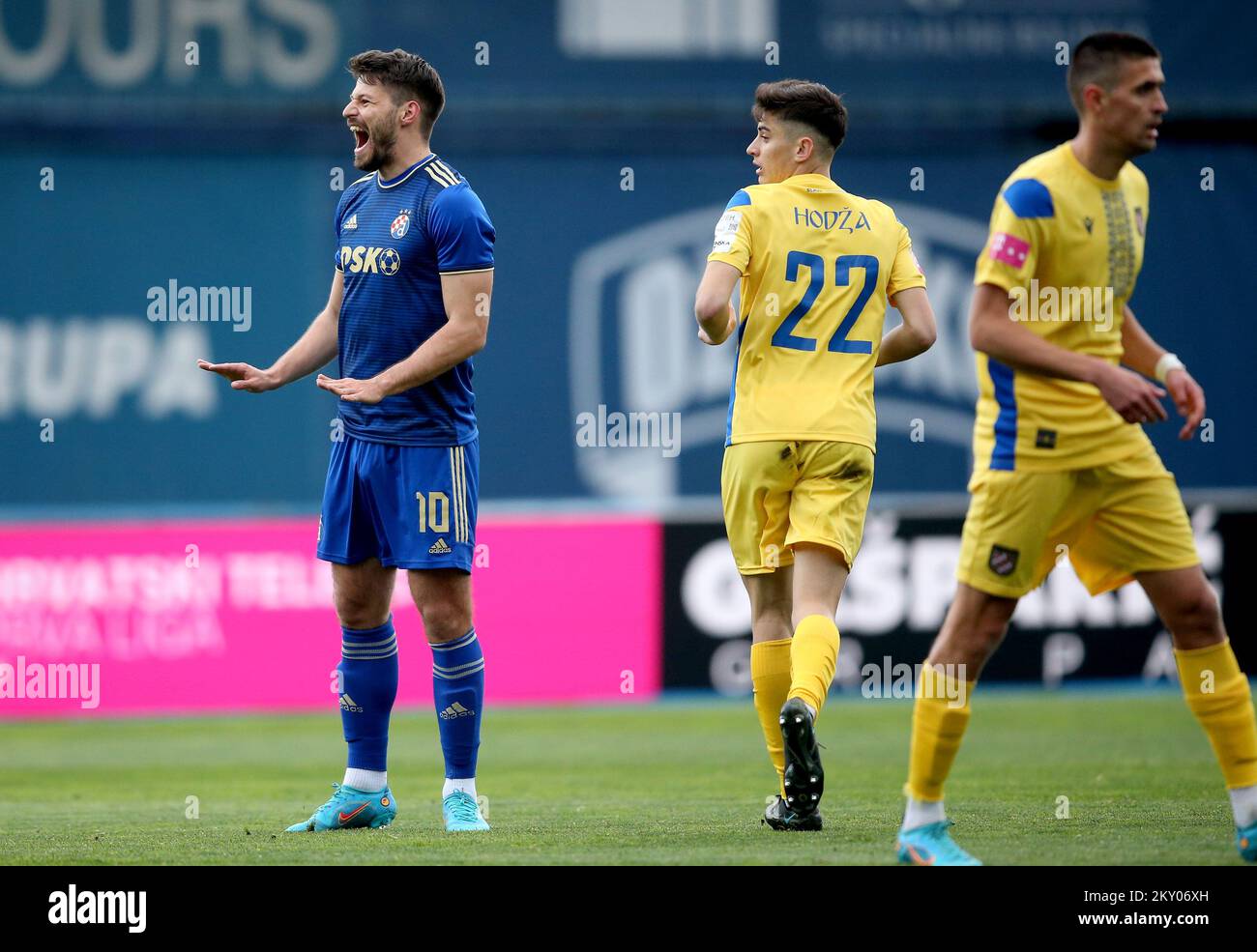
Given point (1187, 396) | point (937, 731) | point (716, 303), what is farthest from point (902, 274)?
point (937, 731)

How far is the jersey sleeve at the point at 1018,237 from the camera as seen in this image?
425 cm

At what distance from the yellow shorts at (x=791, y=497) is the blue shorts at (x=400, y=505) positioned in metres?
0.80

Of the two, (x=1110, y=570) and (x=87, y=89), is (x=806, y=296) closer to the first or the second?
(x=1110, y=570)

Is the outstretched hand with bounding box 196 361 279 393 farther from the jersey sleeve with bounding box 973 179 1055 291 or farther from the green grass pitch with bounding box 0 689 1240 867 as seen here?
the jersey sleeve with bounding box 973 179 1055 291

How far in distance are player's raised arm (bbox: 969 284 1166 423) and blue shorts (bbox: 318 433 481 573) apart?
1697mm

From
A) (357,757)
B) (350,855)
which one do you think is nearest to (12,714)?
(357,757)

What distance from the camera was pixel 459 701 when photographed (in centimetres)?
534

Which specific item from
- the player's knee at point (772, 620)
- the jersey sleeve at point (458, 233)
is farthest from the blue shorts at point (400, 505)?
the player's knee at point (772, 620)

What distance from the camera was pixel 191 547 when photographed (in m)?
10.6

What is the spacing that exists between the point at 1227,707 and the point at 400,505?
7.79 feet

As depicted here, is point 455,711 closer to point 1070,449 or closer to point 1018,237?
point 1070,449

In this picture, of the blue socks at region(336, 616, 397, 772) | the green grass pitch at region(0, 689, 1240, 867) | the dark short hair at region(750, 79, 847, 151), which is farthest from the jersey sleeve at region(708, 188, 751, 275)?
the green grass pitch at region(0, 689, 1240, 867)

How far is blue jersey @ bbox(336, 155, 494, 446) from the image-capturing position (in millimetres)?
5215
